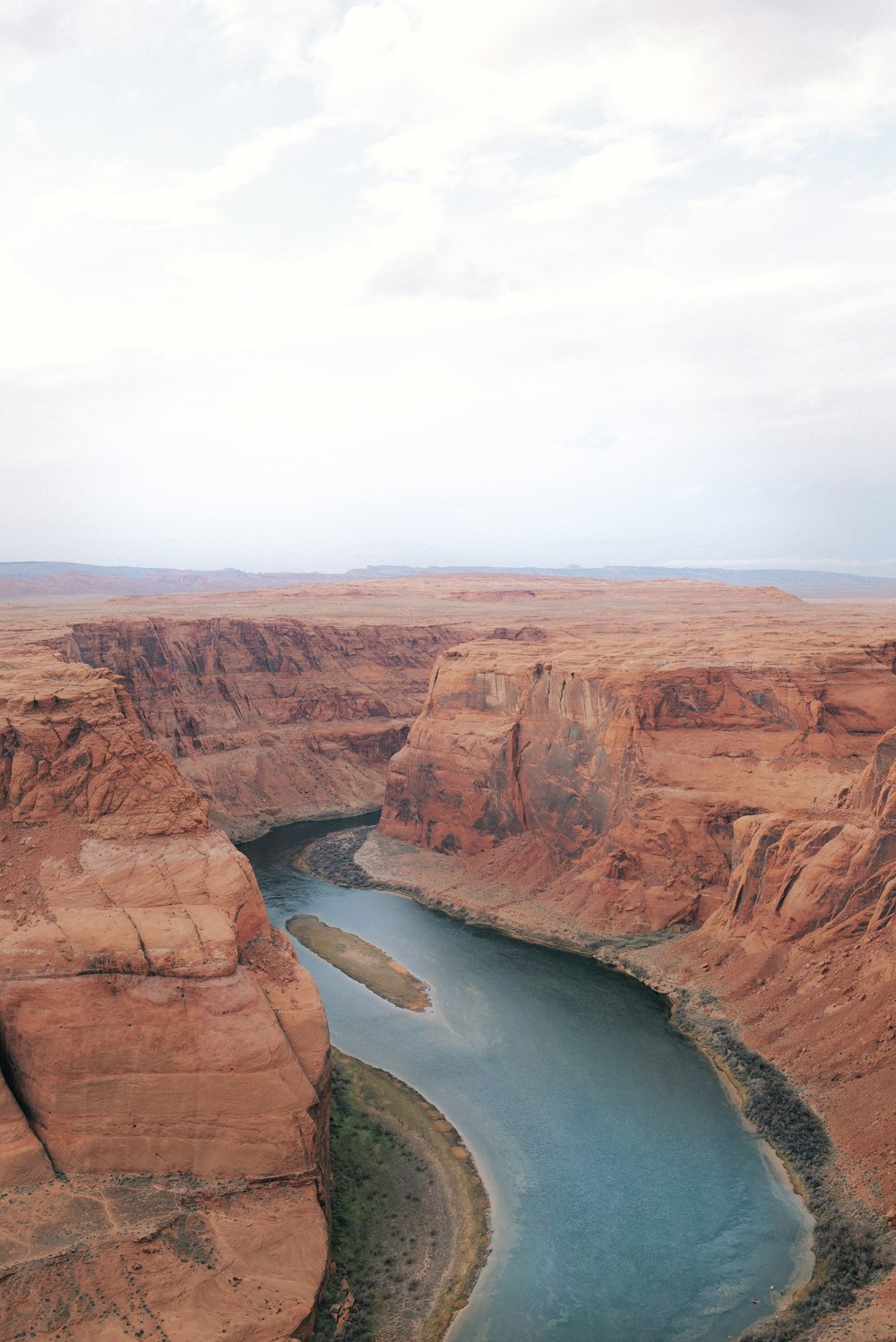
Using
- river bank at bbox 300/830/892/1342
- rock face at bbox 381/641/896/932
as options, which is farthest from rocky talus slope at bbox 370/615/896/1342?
river bank at bbox 300/830/892/1342

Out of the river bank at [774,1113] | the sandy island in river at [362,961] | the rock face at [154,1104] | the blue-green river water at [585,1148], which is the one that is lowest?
the sandy island in river at [362,961]

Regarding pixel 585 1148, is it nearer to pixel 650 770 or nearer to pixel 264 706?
pixel 650 770

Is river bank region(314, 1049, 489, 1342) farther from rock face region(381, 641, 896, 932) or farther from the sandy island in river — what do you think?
rock face region(381, 641, 896, 932)

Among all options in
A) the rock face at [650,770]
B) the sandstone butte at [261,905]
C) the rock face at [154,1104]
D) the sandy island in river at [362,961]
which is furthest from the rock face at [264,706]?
the rock face at [154,1104]

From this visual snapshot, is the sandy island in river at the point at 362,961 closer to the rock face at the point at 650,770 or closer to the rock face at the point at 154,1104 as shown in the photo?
the rock face at the point at 650,770

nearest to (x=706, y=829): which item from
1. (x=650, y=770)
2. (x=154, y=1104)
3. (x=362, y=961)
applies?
(x=650, y=770)

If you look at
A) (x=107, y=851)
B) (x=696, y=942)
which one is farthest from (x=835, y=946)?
(x=107, y=851)

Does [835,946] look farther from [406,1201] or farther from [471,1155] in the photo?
[406,1201]

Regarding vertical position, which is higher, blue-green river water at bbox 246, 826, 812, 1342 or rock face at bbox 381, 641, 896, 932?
rock face at bbox 381, 641, 896, 932
